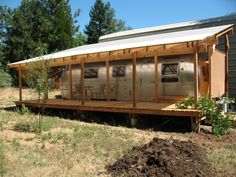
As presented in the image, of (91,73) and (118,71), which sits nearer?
(118,71)

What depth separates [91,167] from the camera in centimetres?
622

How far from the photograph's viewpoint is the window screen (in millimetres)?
11750

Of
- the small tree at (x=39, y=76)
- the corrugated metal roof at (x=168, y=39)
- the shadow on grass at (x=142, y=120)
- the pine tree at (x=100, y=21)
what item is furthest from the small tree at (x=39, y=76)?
the pine tree at (x=100, y=21)

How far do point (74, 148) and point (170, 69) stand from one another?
5677mm

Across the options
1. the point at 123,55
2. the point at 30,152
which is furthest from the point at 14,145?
the point at 123,55

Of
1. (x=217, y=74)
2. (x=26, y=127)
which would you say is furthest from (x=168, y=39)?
(x=26, y=127)

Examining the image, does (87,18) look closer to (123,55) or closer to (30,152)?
(123,55)

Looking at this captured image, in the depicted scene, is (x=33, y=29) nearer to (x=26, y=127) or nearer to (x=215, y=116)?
(x=26, y=127)

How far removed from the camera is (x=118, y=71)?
43.9ft

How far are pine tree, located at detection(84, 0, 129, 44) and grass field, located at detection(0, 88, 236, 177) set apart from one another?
29704 mm

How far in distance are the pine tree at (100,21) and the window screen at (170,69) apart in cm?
2731

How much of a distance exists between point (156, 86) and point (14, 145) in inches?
228

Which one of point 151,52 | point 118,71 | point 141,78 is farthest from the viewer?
point 118,71

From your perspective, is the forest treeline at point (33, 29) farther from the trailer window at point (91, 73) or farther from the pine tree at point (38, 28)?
the trailer window at point (91, 73)
